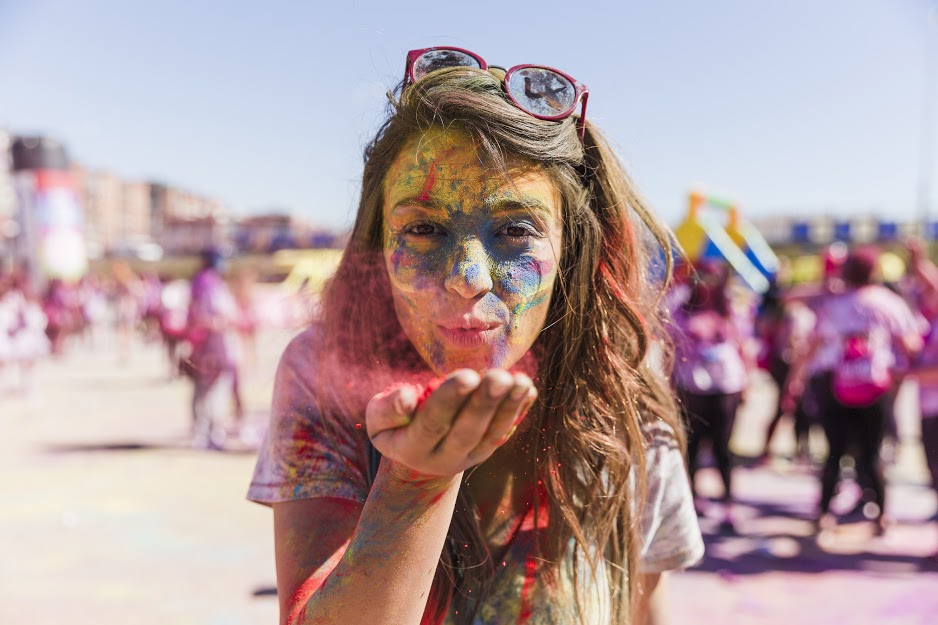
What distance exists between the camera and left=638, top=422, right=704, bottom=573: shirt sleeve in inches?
47.4

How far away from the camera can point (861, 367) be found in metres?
4.36

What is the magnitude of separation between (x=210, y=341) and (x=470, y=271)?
608cm

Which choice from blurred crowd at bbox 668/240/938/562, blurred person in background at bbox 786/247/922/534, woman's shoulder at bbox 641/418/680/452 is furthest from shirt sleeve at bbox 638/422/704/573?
blurred person in background at bbox 786/247/922/534

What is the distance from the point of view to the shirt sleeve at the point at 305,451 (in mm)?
949

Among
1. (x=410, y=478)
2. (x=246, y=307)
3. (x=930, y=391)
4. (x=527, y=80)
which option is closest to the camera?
(x=410, y=478)

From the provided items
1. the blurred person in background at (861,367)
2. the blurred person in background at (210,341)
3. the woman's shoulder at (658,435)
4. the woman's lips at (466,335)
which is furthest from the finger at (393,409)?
the blurred person in background at (210,341)

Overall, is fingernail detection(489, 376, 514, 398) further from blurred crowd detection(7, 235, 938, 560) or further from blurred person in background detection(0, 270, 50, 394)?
blurred person in background detection(0, 270, 50, 394)

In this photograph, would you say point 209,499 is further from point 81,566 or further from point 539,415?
point 539,415

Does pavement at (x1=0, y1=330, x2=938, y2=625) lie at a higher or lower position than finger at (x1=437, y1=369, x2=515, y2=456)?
lower

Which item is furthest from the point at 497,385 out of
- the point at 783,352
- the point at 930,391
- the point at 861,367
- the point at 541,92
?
the point at 783,352

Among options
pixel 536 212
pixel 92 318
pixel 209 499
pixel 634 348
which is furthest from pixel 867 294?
pixel 92 318

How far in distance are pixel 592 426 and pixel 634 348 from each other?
17cm

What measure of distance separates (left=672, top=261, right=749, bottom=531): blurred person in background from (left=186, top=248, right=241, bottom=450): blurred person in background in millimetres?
4257

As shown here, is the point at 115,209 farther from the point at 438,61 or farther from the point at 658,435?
the point at 658,435
